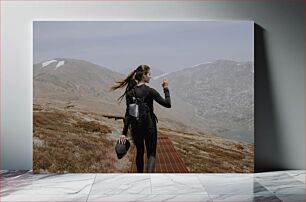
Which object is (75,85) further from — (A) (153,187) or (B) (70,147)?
(A) (153,187)

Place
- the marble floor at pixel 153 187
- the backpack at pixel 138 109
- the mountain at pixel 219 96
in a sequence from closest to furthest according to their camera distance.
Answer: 1. the marble floor at pixel 153 187
2. the backpack at pixel 138 109
3. the mountain at pixel 219 96

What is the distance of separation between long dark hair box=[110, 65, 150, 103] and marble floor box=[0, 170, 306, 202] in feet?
3.04

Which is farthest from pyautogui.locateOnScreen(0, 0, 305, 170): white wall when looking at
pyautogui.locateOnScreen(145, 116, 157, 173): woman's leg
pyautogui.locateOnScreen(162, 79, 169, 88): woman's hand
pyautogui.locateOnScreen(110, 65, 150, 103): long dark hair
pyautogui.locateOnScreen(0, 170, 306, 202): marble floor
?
pyautogui.locateOnScreen(145, 116, 157, 173): woman's leg

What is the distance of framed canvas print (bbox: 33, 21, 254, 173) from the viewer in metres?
6.47

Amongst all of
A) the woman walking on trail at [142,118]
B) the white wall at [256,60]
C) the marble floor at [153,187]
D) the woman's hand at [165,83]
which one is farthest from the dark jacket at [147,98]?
the white wall at [256,60]

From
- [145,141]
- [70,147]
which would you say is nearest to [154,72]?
[145,141]

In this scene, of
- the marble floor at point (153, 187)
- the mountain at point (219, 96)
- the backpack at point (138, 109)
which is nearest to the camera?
the marble floor at point (153, 187)

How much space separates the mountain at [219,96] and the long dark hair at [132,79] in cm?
20

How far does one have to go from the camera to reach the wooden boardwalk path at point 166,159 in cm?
647

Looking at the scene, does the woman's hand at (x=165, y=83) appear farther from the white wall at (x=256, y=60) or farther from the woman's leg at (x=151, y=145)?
the white wall at (x=256, y=60)

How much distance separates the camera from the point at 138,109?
6.44 metres

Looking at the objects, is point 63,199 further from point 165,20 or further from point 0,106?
point 165,20

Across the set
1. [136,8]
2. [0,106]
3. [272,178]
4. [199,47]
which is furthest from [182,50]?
[0,106]

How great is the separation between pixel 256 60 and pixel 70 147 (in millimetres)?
2225
